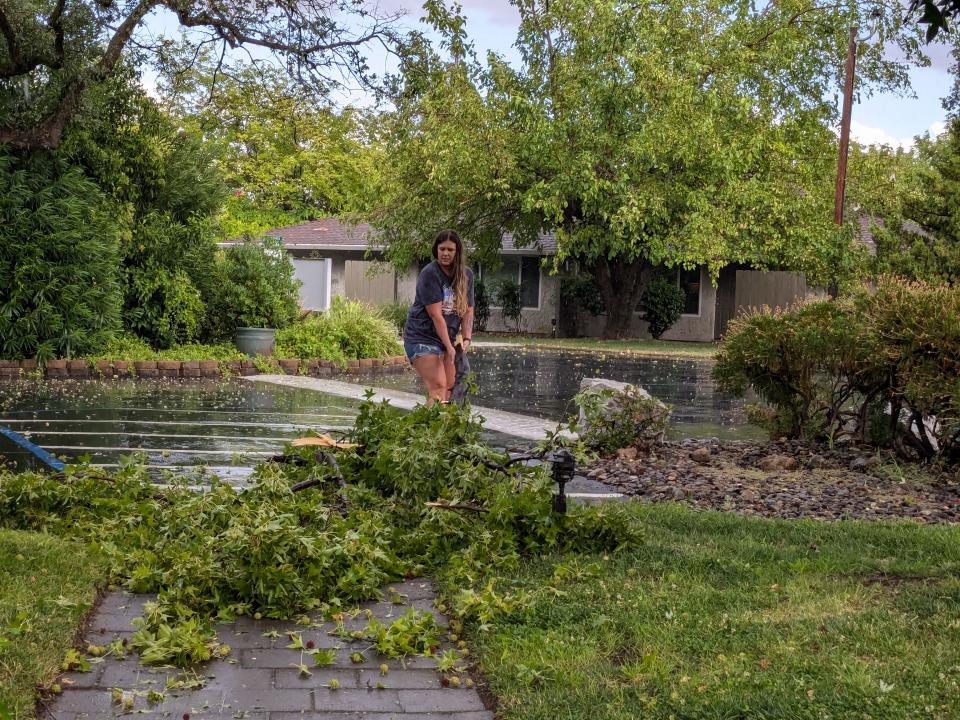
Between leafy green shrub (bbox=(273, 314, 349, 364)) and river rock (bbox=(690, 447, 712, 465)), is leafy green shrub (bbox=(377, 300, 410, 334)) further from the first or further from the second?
river rock (bbox=(690, 447, 712, 465))

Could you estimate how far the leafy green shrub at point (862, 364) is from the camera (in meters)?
8.16

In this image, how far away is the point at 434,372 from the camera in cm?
920

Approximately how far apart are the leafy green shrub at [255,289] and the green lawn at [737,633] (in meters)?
14.2

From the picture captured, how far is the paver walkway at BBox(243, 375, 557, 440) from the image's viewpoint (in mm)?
11865

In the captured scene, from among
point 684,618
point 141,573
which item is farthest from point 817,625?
point 141,573

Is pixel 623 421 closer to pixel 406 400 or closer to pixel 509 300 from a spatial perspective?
pixel 406 400

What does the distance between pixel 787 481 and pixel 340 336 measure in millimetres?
12538

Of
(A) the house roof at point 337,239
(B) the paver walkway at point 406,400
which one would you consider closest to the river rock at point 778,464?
(B) the paver walkway at point 406,400

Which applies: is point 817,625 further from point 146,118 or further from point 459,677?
point 146,118

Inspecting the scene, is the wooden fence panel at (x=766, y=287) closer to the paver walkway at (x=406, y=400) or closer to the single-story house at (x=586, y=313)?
the single-story house at (x=586, y=313)

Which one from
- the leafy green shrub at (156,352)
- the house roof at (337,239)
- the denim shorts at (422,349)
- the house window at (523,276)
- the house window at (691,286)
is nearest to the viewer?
the denim shorts at (422,349)

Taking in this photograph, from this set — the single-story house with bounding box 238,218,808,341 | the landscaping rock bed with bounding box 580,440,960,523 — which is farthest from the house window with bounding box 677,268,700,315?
the landscaping rock bed with bounding box 580,440,960,523

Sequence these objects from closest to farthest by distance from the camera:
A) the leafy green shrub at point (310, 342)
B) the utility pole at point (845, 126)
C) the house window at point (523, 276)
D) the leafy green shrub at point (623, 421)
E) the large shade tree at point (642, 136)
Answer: the leafy green shrub at point (623, 421) < the leafy green shrub at point (310, 342) < the large shade tree at point (642, 136) < the utility pole at point (845, 126) < the house window at point (523, 276)

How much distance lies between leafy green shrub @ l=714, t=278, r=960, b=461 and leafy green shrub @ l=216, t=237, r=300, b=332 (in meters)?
10.8
